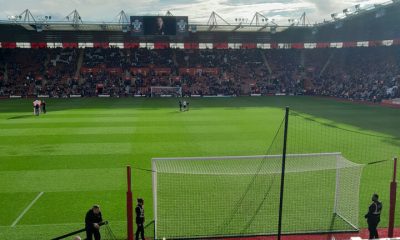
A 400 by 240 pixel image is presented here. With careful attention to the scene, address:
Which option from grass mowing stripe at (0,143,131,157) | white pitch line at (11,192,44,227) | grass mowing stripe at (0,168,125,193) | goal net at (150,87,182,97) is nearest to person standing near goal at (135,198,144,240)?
white pitch line at (11,192,44,227)

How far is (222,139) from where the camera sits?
22.1 metres

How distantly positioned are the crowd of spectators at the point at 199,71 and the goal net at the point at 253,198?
3766cm

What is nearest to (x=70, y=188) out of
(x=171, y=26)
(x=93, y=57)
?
(x=171, y=26)

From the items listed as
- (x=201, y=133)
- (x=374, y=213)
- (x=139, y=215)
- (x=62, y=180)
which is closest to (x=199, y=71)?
(x=201, y=133)

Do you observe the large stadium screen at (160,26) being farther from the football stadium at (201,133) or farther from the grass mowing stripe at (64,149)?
the grass mowing stripe at (64,149)

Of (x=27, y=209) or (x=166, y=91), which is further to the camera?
(x=166, y=91)

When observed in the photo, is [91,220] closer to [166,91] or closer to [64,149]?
[64,149]

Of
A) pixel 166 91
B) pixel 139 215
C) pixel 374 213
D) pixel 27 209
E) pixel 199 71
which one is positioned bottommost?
pixel 27 209

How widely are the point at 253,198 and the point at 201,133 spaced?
11422mm

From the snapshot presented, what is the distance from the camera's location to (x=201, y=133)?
78.2ft

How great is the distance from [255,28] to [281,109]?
23062 mm

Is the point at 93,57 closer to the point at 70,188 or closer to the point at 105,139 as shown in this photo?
the point at 105,139

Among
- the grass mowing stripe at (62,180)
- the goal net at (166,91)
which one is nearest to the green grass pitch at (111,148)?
the grass mowing stripe at (62,180)

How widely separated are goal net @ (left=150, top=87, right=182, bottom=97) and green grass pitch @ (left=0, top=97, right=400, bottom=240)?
17678 millimetres
